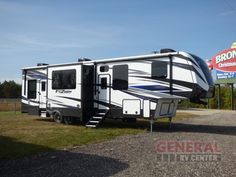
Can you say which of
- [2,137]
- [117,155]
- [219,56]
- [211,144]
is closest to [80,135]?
[2,137]

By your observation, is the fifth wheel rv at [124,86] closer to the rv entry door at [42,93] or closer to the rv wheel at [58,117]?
the rv wheel at [58,117]

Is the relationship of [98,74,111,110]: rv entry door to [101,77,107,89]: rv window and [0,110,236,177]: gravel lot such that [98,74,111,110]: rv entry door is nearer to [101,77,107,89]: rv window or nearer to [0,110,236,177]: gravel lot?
[101,77,107,89]: rv window

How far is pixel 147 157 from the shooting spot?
26.7ft

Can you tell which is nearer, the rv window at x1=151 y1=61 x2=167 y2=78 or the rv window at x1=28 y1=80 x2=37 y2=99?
the rv window at x1=151 y1=61 x2=167 y2=78

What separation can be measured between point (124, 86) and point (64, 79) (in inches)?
135

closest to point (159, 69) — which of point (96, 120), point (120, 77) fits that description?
point (120, 77)

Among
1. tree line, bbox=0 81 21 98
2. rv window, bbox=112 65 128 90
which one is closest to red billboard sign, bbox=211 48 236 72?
rv window, bbox=112 65 128 90

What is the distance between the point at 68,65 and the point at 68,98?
1.62 meters

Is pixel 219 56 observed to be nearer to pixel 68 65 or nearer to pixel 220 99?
pixel 220 99

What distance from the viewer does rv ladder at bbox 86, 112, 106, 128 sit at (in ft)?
48.3

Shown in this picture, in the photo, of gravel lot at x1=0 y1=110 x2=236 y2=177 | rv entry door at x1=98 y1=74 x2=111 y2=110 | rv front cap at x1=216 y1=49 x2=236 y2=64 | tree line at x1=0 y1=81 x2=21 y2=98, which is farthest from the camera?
tree line at x1=0 y1=81 x2=21 y2=98

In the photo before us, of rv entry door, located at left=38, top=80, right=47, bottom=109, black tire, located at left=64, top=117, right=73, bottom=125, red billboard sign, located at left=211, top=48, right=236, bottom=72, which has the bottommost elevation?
black tire, located at left=64, top=117, right=73, bottom=125

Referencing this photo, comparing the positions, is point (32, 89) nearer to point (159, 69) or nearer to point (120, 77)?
point (120, 77)

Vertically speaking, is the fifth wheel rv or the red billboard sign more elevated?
the red billboard sign
